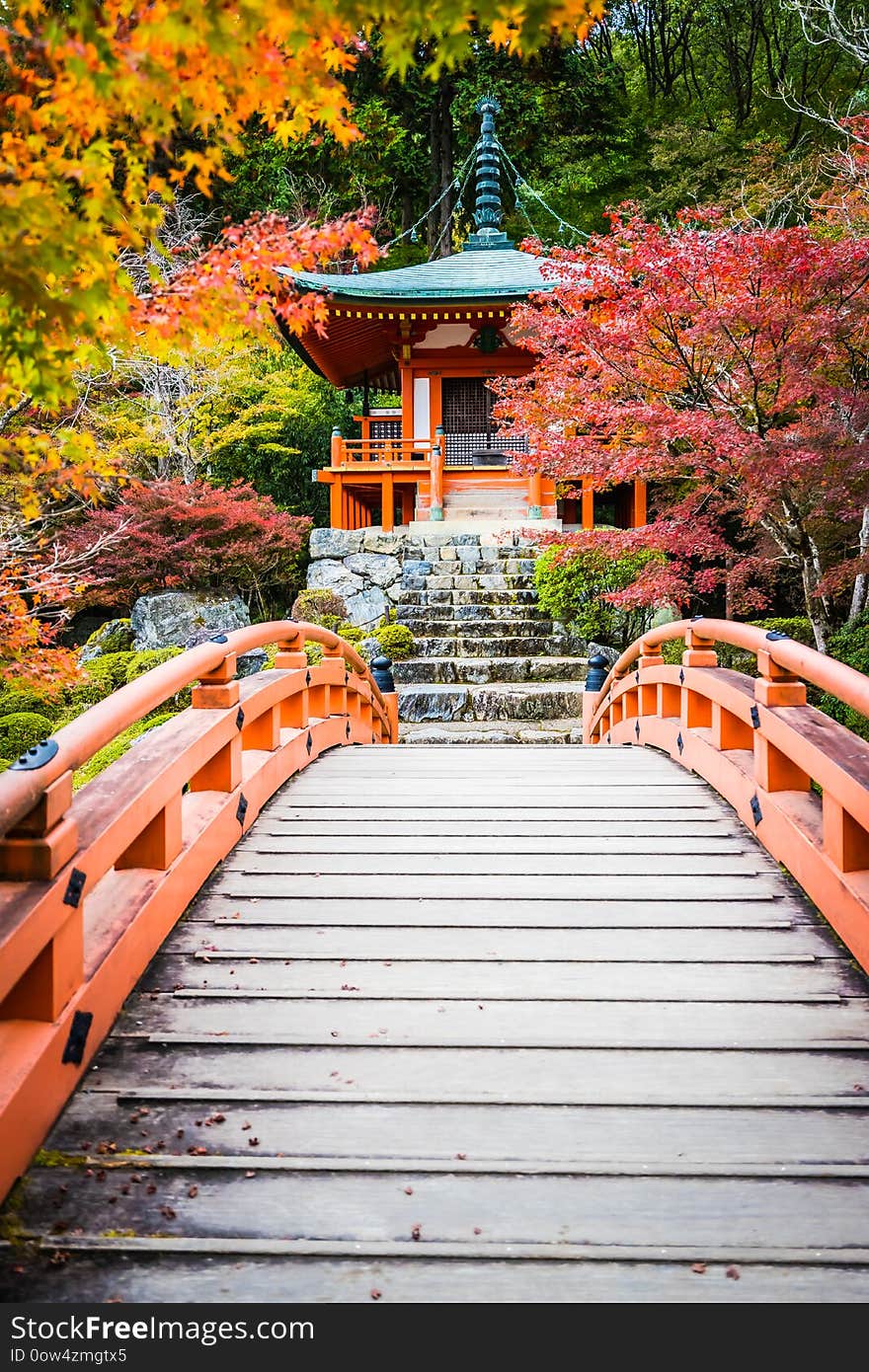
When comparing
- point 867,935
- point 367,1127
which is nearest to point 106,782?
point 367,1127

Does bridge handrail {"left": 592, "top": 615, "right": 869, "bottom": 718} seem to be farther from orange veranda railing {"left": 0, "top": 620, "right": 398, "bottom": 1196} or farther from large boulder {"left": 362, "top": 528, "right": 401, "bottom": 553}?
large boulder {"left": 362, "top": 528, "right": 401, "bottom": 553}

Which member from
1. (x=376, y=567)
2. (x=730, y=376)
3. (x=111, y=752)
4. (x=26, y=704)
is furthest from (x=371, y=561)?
(x=730, y=376)

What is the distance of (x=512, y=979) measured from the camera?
102 inches

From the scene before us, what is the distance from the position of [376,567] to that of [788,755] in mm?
10439

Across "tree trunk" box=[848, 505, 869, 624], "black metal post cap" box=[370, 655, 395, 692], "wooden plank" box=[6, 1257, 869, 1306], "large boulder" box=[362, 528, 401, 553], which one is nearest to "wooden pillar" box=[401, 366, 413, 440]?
"large boulder" box=[362, 528, 401, 553]

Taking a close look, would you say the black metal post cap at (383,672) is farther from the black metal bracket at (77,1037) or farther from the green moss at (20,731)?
the black metal bracket at (77,1037)

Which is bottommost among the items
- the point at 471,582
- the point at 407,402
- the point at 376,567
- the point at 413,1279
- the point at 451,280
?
the point at 413,1279

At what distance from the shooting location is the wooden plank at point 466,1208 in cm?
171

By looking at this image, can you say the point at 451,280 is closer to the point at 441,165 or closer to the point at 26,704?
the point at 441,165

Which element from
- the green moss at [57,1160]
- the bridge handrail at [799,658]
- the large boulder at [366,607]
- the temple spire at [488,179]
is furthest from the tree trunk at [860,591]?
the temple spire at [488,179]

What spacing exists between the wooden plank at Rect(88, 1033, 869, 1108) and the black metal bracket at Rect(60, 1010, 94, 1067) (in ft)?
0.24

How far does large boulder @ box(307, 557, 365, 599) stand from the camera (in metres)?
12.9

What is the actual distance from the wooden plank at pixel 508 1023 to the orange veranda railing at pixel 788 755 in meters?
0.39

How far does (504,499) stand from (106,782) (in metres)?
13.8
